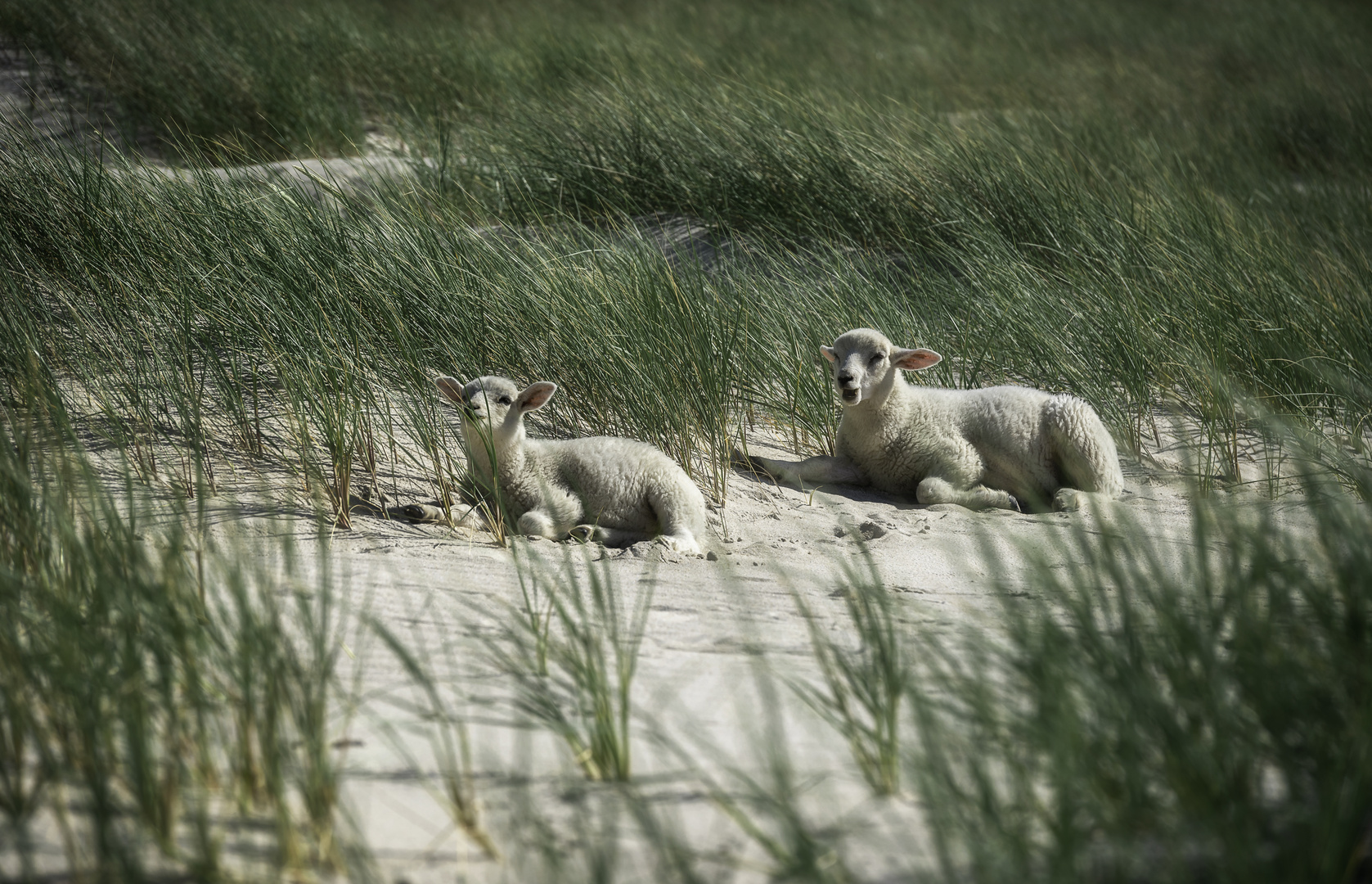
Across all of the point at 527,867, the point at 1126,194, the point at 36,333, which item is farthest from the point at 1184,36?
the point at 527,867

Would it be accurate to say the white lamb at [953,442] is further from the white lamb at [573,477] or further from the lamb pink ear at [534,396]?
the lamb pink ear at [534,396]

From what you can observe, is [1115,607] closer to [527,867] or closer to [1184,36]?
[527,867]

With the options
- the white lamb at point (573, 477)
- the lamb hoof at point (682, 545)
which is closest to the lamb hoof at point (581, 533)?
the white lamb at point (573, 477)

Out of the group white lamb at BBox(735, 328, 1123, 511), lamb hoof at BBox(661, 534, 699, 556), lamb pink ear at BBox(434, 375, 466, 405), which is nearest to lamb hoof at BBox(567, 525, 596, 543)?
lamb hoof at BBox(661, 534, 699, 556)

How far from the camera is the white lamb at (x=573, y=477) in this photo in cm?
410

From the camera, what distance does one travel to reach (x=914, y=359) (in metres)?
4.97

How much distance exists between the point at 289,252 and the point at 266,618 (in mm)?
2684

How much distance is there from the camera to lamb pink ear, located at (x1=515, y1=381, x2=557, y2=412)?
407cm

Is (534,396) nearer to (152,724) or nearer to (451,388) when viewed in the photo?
(451,388)

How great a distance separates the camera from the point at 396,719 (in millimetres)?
2383

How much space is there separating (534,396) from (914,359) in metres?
1.83

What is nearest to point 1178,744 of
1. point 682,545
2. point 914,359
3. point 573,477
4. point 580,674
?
point 580,674

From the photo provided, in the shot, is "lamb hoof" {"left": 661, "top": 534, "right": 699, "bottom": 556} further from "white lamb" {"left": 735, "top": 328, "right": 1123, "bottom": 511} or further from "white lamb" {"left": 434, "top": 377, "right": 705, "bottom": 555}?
"white lamb" {"left": 735, "top": 328, "right": 1123, "bottom": 511}

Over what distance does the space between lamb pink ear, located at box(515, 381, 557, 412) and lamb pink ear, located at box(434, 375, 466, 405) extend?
0.71 feet
